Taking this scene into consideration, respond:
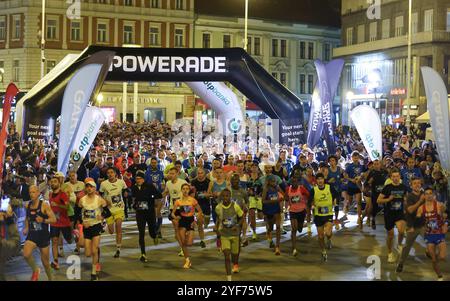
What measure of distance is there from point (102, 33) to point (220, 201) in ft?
179

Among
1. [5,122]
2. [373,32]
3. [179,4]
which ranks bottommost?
[5,122]

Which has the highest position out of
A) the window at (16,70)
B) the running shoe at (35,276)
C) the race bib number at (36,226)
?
the window at (16,70)

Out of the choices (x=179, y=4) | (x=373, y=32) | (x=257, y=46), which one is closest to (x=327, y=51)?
(x=257, y=46)

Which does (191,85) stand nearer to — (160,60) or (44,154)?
(160,60)

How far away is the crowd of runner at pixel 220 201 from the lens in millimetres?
11883

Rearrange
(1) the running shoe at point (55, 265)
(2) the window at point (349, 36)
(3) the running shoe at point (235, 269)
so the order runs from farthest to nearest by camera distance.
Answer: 1. (2) the window at point (349, 36)
2. (1) the running shoe at point (55, 265)
3. (3) the running shoe at point (235, 269)

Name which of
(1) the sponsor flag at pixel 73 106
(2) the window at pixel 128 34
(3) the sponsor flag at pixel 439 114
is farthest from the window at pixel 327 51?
(1) the sponsor flag at pixel 73 106

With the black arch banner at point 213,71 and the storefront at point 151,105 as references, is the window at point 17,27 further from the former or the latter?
the black arch banner at point 213,71

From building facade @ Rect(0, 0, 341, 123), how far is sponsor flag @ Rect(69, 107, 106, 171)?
127ft

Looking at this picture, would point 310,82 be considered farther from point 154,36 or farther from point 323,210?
point 323,210

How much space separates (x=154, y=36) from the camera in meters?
66.7

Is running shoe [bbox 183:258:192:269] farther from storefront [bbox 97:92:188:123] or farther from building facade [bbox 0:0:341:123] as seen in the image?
storefront [bbox 97:92:188:123]

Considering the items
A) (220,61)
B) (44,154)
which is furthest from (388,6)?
(44,154)

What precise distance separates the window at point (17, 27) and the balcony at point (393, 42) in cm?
2713
